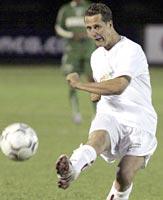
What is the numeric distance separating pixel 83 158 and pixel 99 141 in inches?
10.6

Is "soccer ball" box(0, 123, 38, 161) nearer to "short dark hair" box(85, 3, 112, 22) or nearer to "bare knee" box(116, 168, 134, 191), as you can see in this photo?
"bare knee" box(116, 168, 134, 191)

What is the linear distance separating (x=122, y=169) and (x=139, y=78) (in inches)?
29.4

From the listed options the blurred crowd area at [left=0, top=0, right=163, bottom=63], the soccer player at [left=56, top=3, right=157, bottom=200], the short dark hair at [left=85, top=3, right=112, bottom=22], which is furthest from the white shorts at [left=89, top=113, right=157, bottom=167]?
the blurred crowd area at [left=0, top=0, right=163, bottom=63]

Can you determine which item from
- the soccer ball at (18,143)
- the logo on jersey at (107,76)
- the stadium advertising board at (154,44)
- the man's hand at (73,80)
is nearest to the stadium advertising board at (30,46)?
the stadium advertising board at (154,44)

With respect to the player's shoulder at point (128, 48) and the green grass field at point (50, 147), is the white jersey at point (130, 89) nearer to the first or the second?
the player's shoulder at point (128, 48)

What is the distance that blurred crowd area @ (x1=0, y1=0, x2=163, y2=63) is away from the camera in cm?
2498

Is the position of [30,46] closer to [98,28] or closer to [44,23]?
[44,23]

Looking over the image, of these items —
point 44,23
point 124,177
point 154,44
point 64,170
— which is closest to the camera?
point 64,170

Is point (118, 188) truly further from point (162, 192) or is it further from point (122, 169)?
point (162, 192)

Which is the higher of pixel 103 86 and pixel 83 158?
pixel 103 86

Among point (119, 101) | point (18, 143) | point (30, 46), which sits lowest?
point (30, 46)

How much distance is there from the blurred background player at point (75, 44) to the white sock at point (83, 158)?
23.9 feet

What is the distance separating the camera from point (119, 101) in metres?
6.62

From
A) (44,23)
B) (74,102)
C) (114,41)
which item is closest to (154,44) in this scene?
(44,23)
